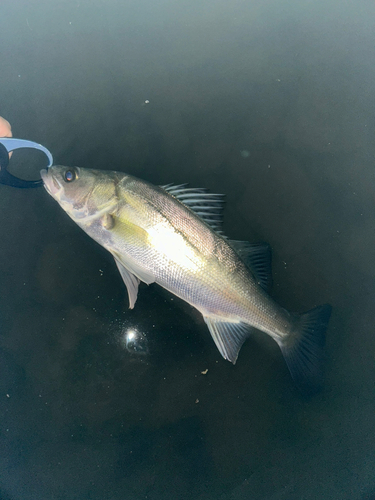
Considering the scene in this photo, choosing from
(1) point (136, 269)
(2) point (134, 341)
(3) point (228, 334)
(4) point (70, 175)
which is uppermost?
(4) point (70, 175)

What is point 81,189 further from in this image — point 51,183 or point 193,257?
point 193,257

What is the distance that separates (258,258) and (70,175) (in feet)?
4.18

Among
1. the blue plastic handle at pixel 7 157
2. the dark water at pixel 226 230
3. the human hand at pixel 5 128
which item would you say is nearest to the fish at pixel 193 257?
the dark water at pixel 226 230

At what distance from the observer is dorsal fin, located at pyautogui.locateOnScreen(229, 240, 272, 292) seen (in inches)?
57.9

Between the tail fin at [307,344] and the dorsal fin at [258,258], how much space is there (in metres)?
0.34

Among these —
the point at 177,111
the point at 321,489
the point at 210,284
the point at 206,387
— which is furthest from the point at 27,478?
the point at 177,111

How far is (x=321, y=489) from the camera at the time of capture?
5.44ft

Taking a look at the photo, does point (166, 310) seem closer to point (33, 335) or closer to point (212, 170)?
point (33, 335)

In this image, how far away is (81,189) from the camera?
154cm

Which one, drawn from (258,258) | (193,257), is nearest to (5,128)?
(193,257)

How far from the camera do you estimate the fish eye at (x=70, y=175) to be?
155 centimetres

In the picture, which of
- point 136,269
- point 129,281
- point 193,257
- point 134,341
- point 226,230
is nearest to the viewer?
point 193,257

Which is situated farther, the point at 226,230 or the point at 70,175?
the point at 226,230

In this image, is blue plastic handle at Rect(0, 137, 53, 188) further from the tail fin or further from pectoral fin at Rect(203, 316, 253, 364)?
the tail fin
